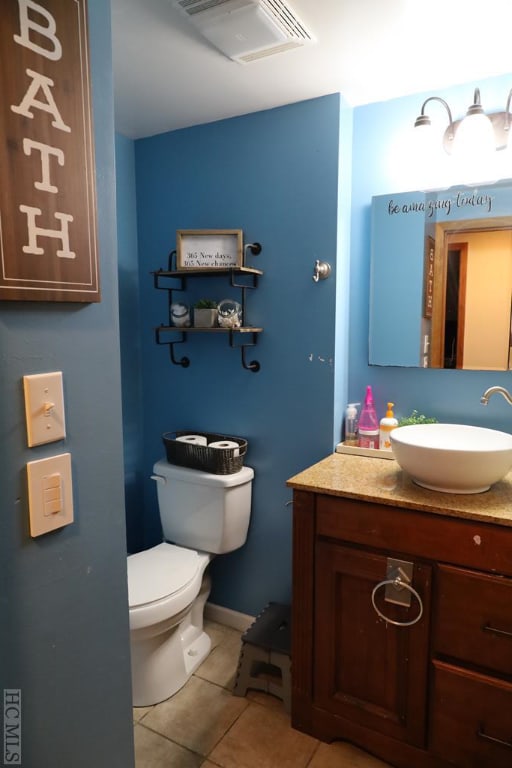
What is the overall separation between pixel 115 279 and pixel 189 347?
4.36 feet

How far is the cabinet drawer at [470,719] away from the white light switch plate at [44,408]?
1.26 metres

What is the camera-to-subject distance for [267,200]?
1.96 metres

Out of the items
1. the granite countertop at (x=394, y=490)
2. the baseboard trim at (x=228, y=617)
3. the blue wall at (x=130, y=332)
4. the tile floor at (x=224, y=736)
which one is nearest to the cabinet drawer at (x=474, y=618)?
the granite countertop at (x=394, y=490)

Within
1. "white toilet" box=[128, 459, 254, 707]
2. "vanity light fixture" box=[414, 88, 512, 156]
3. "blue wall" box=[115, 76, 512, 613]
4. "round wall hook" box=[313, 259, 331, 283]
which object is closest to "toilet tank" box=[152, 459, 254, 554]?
"white toilet" box=[128, 459, 254, 707]

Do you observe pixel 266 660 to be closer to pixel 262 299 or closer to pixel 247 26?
pixel 262 299

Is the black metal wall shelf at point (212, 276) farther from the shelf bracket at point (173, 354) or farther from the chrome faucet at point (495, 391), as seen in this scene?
the chrome faucet at point (495, 391)

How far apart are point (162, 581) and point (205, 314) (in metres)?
1.04

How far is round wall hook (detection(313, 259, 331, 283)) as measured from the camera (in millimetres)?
1828

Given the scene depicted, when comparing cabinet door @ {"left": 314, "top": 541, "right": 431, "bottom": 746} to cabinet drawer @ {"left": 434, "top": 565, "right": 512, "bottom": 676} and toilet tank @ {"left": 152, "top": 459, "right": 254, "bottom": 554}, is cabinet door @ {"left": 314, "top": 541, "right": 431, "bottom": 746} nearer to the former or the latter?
cabinet drawer @ {"left": 434, "top": 565, "right": 512, "bottom": 676}

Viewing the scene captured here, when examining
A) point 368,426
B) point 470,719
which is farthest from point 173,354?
point 470,719

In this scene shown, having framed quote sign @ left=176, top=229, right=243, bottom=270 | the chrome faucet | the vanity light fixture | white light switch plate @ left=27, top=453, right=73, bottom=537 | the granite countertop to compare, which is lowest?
the granite countertop

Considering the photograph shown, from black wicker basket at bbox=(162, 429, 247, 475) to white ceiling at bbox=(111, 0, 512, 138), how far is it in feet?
4.40

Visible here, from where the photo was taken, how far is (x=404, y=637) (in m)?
1.43

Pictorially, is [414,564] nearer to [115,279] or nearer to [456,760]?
[456,760]
